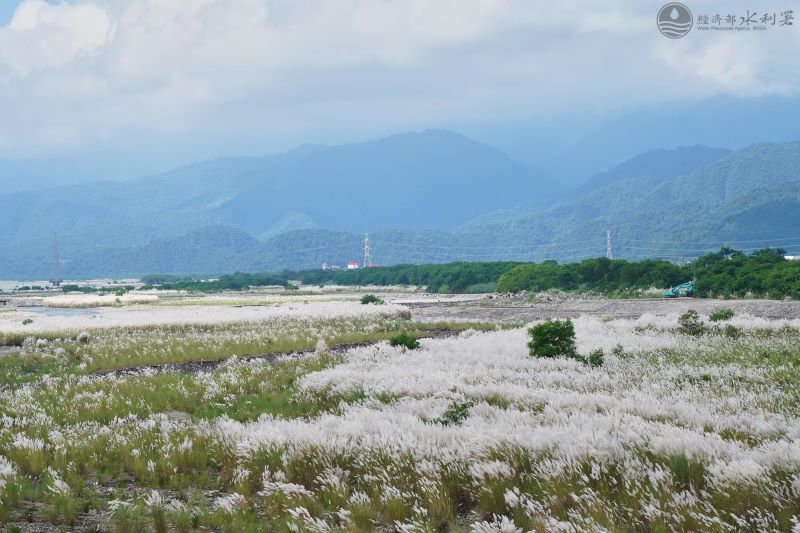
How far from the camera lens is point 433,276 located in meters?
130

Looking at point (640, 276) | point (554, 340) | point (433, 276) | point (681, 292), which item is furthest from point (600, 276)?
point (554, 340)

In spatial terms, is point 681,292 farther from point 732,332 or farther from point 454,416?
point 454,416

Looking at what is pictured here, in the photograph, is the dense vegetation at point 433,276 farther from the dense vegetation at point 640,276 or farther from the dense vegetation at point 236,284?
the dense vegetation at point 236,284

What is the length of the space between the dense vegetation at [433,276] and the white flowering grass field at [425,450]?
304 ft

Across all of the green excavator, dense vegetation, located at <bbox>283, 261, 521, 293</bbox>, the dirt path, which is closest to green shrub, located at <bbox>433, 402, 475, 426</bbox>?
the dirt path

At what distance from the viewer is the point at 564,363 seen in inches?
742

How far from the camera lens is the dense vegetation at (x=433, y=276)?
116 metres

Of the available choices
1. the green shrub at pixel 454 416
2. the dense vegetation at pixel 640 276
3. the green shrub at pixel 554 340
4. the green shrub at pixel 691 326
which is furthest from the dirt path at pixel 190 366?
the dense vegetation at pixel 640 276

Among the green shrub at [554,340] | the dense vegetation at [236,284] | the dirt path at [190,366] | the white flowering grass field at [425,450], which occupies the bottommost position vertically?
the dirt path at [190,366]

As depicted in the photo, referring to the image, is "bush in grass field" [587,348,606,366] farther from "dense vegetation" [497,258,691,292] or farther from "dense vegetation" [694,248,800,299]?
"dense vegetation" [497,258,691,292]

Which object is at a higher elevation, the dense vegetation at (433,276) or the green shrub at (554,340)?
the dense vegetation at (433,276)

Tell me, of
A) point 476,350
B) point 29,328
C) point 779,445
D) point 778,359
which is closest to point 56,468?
point 779,445

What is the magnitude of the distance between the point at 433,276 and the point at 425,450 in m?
121

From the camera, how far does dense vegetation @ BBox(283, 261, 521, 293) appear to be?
382 ft
